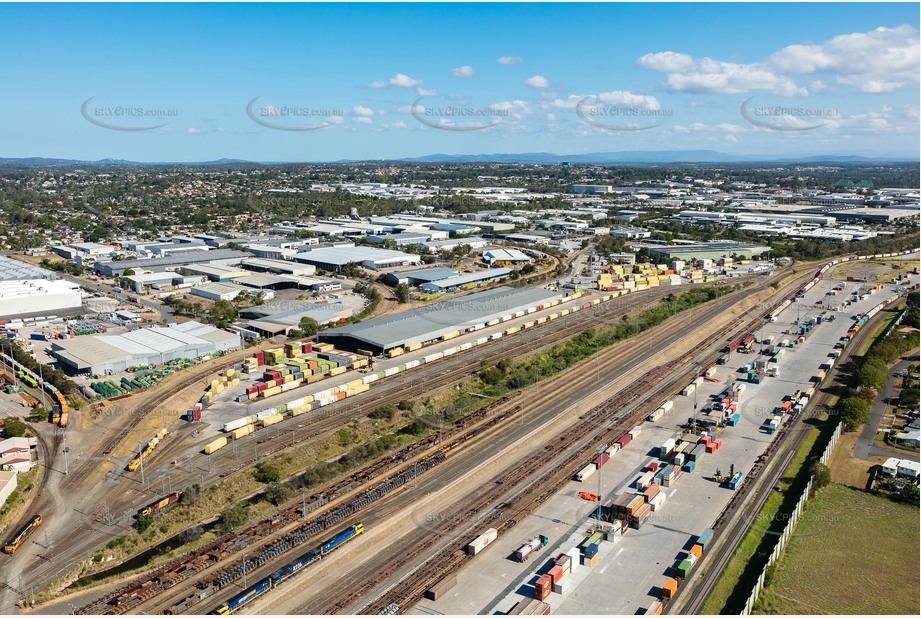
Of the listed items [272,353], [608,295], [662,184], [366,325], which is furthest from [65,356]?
[662,184]

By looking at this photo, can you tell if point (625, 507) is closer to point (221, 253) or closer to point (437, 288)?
point (437, 288)

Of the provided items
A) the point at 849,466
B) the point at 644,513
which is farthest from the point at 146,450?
the point at 849,466

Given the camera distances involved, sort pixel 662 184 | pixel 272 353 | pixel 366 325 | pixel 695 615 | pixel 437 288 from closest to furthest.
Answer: pixel 695 615
pixel 272 353
pixel 366 325
pixel 437 288
pixel 662 184

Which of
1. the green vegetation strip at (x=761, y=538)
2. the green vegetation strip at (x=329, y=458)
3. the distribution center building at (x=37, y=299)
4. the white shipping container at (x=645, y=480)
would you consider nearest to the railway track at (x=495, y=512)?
the white shipping container at (x=645, y=480)

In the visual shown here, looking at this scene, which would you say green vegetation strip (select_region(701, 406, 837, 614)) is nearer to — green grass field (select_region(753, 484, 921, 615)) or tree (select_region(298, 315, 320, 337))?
green grass field (select_region(753, 484, 921, 615))

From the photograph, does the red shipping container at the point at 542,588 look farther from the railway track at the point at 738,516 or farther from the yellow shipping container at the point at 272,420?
the yellow shipping container at the point at 272,420

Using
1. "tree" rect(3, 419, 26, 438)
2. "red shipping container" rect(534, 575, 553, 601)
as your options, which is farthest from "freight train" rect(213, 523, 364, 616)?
"tree" rect(3, 419, 26, 438)
